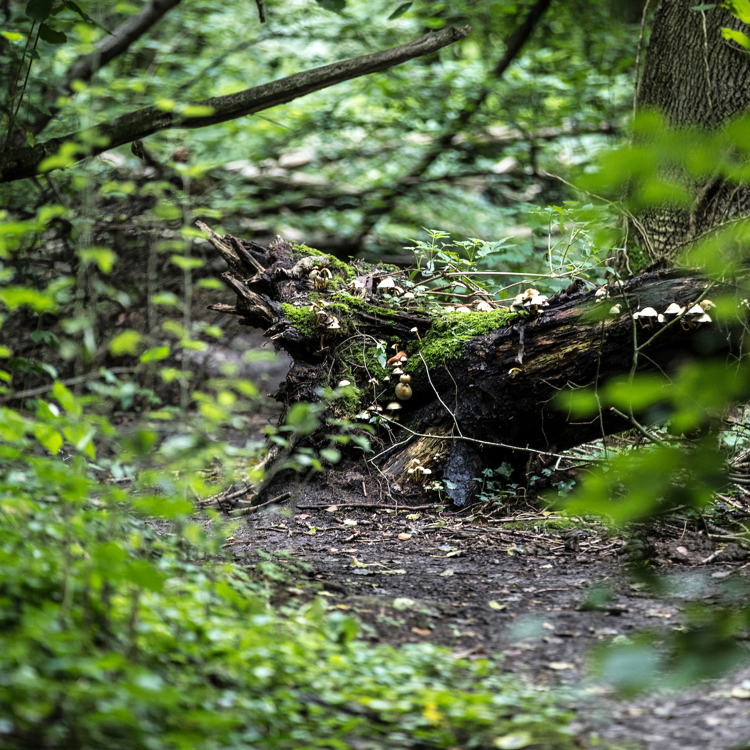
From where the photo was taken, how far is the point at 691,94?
4402mm

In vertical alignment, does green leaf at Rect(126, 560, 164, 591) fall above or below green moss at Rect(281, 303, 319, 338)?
above

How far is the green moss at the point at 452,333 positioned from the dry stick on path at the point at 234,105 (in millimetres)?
1617

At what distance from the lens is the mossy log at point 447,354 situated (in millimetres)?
3750

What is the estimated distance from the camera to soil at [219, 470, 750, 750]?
180 centimetres

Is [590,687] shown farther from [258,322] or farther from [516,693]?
[258,322]

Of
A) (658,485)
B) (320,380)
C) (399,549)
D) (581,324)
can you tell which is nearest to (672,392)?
(658,485)

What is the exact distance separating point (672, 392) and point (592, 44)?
28.5 feet

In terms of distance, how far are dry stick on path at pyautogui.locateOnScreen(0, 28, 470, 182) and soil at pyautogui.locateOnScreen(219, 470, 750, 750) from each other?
223cm

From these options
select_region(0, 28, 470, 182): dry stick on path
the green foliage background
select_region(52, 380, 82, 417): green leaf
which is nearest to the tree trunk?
the green foliage background

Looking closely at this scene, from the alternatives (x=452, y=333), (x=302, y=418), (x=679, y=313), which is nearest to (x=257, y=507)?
(x=452, y=333)

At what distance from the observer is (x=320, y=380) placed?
4293 millimetres

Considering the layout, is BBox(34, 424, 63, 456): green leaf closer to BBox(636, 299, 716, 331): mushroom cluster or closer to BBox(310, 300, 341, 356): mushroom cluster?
BBox(310, 300, 341, 356): mushroom cluster

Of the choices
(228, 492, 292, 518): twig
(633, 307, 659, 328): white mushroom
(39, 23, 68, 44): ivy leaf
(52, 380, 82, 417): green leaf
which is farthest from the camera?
(228, 492, 292, 518): twig

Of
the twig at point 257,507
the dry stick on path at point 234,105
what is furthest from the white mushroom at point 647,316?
the twig at point 257,507
